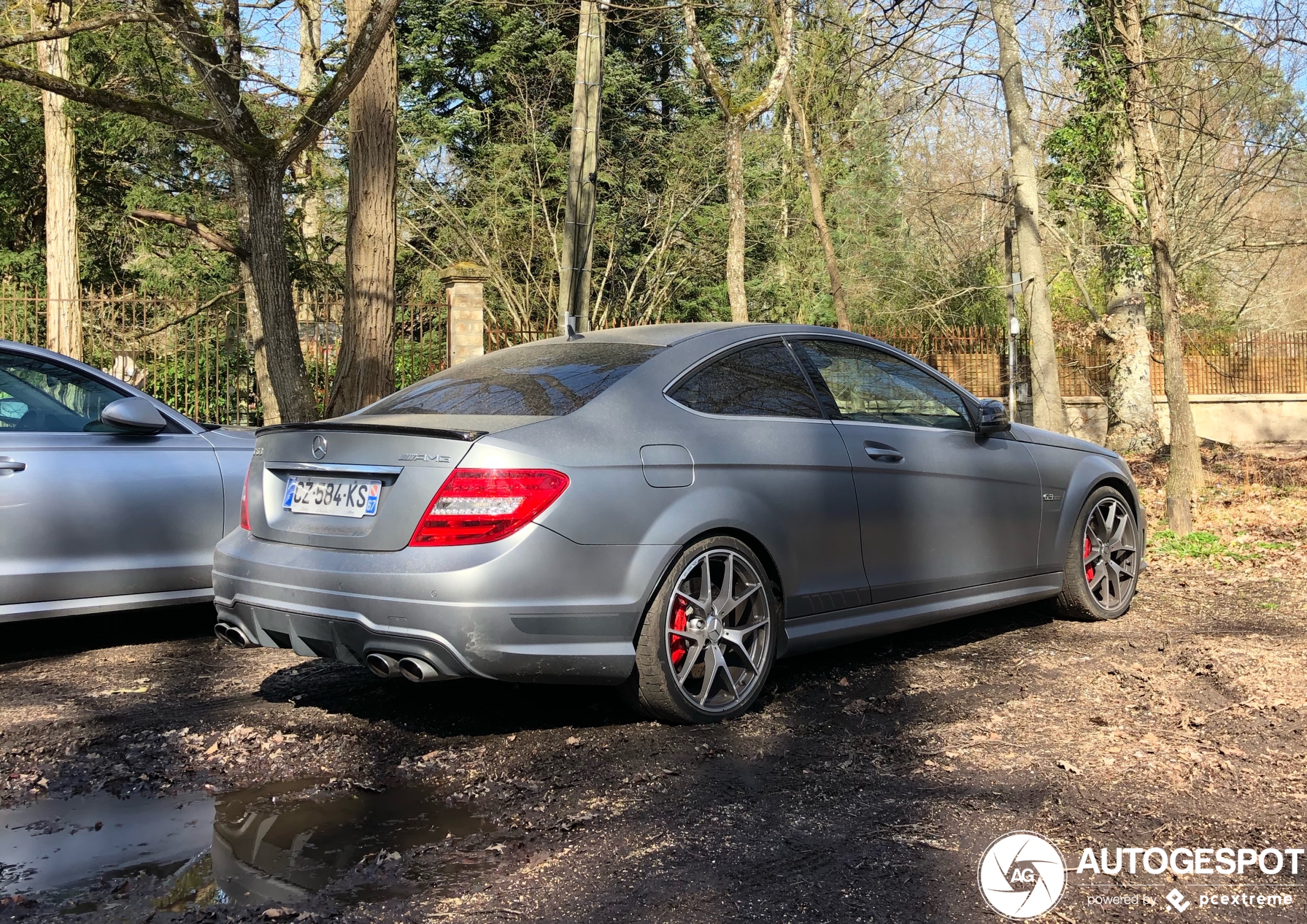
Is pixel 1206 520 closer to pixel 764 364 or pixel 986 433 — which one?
pixel 986 433

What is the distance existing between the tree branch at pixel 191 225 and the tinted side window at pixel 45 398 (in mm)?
14819

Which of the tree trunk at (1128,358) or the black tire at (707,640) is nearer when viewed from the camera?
the black tire at (707,640)

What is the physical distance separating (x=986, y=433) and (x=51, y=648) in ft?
16.6

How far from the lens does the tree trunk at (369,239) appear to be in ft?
32.9

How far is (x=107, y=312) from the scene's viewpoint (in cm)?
1543

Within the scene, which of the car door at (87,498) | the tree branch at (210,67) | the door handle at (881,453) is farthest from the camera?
the tree branch at (210,67)

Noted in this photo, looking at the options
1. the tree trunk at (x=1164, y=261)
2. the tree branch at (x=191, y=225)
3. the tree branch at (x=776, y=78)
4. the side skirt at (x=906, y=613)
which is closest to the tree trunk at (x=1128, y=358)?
the tree branch at (x=776, y=78)

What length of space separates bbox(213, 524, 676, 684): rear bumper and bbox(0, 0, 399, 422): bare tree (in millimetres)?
5506

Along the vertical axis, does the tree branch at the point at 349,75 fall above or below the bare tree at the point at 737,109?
below

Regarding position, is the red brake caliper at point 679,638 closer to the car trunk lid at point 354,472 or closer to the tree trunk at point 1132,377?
the car trunk lid at point 354,472

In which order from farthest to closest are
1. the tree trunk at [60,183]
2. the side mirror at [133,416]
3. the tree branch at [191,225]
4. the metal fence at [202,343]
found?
the tree branch at [191,225]
the tree trunk at [60,183]
the metal fence at [202,343]
the side mirror at [133,416]

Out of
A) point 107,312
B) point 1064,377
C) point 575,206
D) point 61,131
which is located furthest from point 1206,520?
point 61,131

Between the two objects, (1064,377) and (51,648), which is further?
(1064,377)

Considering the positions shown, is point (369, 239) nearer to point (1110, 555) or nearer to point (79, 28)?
point (79, 28)
